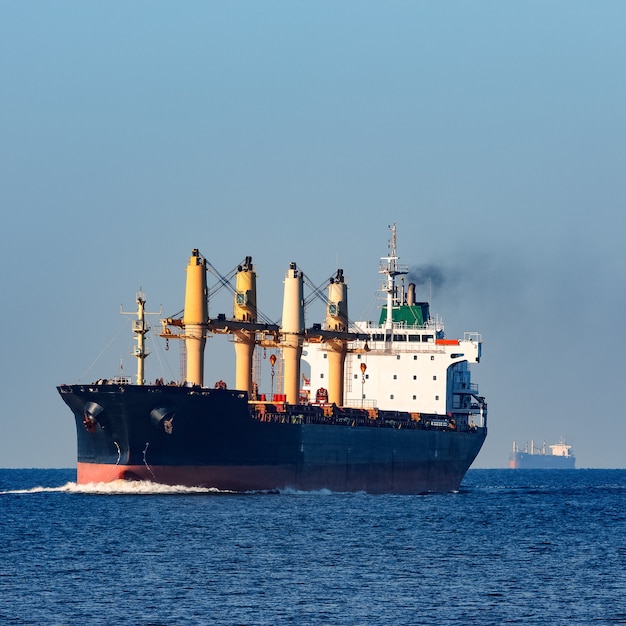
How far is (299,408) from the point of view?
2559 inches

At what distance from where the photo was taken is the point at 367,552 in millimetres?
39094

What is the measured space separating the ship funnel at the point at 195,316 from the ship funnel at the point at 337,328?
12.1 metres

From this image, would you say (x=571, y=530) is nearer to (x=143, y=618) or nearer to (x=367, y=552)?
(x=367, y=552)

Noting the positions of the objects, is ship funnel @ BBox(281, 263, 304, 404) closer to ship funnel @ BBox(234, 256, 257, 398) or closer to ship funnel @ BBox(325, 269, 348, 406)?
ship funnel @ BBox(234, 256, 257, 398)

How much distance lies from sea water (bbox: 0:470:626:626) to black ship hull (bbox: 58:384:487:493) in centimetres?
113

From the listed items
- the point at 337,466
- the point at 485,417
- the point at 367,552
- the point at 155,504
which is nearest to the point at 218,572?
the point at 367,552

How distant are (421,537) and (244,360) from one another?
981 inches

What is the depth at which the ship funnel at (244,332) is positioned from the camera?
221 ft

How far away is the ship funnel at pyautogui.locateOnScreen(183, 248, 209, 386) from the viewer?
2430 inches

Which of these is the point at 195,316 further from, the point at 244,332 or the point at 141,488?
the point at 141,488

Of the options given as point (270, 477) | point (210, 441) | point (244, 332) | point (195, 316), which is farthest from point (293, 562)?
point (244, 332)

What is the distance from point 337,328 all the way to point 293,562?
3732 centimetres

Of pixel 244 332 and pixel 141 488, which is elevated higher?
pixel 244 332

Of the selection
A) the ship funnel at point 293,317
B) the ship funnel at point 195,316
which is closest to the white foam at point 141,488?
the ship funnel at point 195,316
